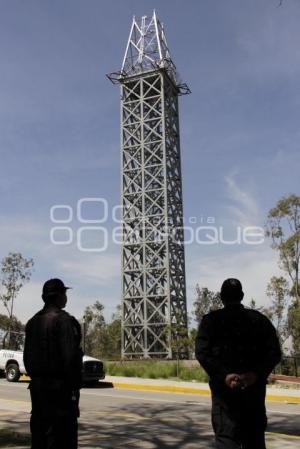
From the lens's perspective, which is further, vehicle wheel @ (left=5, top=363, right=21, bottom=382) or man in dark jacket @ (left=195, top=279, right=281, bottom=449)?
vehicle wheel @ (left=5, top=363, right=21, bottom=382)

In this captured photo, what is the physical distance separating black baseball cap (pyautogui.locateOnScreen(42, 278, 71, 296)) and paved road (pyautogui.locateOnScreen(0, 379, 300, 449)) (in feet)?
12.1

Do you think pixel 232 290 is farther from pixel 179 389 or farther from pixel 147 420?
pixel 179 389

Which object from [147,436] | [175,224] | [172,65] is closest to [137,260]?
[175,224]

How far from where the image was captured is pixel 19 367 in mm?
20172

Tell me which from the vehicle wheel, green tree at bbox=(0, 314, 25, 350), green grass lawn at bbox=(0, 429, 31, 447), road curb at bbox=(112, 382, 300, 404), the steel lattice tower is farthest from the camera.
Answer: the steel lattice tower

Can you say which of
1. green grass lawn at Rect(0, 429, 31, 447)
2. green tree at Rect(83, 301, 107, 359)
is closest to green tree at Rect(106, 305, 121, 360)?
green tree at Rect(83, 301, 107, 359)

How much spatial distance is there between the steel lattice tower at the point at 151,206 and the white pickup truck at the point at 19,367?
27150 mm

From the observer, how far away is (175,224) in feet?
171

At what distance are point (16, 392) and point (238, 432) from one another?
1310cm

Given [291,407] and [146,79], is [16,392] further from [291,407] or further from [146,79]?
[146,79]

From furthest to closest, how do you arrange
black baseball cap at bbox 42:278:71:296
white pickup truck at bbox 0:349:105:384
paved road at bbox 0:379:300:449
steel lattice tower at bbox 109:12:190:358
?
steel lattice tower at bbox 109:12:190:358 < white pickup truck at bbox 0:349:105:384 < paved road at bbox 0:379:300:449 < black baseball cap at bbox 42:278:71:296

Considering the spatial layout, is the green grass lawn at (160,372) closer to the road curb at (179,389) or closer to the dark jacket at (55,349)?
the road curb at (179,389)

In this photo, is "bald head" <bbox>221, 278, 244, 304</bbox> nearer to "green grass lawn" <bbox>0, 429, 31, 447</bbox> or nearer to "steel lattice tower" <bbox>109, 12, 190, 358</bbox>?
"green grass lawn" <bbox>0, 429, 31, 447</bbox>

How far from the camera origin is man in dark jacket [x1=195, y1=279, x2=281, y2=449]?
177 inches
